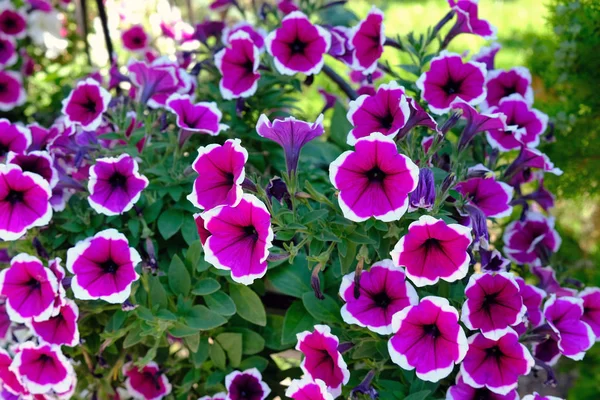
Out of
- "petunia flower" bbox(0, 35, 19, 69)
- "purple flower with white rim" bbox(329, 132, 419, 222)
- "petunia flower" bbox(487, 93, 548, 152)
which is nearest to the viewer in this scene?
"purple flower with white rim" bbox(329, 132, 419, 222)

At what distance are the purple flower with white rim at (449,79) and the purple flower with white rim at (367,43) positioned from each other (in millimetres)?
113

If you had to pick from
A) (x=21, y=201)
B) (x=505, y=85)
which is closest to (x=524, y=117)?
(x=505, y=85)

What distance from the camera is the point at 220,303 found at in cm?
107

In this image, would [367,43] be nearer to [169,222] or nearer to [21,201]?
[169,222]

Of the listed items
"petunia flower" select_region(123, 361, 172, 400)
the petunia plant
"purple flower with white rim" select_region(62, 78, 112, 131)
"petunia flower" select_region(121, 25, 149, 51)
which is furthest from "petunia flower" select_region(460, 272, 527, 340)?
"petunia flower" select_region(121, 25, 149, 51)

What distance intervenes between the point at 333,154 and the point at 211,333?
43 centimetres

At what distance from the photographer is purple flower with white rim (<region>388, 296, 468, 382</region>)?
2.90 feet

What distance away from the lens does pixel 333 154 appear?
53.1 inches

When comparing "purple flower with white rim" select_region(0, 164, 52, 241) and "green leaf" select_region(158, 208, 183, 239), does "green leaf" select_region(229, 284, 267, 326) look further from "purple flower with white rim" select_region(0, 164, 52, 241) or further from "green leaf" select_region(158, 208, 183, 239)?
"purple flower with white rim" select_region(0, 164, 52, 241)

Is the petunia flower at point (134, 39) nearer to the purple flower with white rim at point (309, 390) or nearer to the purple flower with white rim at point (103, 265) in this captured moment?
the purple flower with white rim at point (103, 265)

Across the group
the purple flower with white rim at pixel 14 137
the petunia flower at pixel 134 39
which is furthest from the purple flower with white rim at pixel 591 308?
the petunia flower at pixel 134 39

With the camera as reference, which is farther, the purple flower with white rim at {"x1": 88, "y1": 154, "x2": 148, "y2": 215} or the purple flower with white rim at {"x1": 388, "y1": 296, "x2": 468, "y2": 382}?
the purple flower with white rim at {"x1": 88, "y1": 154, "x2": 148, "y2": 215}

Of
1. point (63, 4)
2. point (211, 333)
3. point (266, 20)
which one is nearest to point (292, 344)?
point (211, 333)

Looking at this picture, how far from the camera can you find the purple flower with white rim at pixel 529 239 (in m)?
1.21
